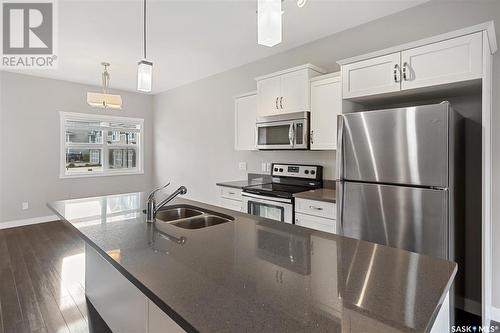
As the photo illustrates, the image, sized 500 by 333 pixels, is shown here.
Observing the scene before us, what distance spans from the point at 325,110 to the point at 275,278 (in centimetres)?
223

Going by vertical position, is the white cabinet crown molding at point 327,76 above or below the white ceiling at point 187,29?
below

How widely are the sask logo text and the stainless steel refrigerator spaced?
320 cm

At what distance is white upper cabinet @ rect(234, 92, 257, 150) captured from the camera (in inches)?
145

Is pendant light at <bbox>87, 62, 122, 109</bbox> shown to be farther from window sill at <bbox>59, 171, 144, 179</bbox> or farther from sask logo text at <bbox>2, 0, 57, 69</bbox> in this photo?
window sill at <bbox>59, 171, 144, 179</bbox>

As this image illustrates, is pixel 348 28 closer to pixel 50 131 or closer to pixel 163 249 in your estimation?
pixel 163 249

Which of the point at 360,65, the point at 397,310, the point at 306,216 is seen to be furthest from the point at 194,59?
the point at 397,310

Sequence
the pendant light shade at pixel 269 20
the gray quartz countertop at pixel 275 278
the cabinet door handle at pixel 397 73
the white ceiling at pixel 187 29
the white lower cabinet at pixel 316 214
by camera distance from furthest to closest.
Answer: the white ceiling at pixel 187 29, the white lower cabinet at pixel 316 214, the cabinet door handle at pixel 397 73, the pendant light shade at pixel 269 20, the gray quartz countertop at pixel 275 278

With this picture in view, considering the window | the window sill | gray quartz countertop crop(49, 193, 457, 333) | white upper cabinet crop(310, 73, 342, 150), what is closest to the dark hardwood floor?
gray quartz countertop crop(49, 193, 457, 333)

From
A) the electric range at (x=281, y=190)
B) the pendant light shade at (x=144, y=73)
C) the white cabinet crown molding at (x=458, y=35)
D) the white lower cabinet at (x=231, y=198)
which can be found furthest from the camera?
the white lower cabinet at (x=231, y=198)

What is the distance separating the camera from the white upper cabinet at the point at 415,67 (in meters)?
1.83

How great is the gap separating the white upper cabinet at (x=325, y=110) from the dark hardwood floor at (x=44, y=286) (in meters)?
2.52

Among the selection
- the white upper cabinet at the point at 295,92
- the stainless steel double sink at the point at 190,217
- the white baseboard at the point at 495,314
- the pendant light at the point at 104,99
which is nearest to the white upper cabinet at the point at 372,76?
the white upper cabinet at the point at 295,92

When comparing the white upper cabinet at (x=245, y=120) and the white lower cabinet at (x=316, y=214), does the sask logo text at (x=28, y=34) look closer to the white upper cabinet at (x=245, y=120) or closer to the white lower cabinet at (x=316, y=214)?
the white upper cabinet at (x=245, y=120)

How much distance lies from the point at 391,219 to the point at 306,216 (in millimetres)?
808
